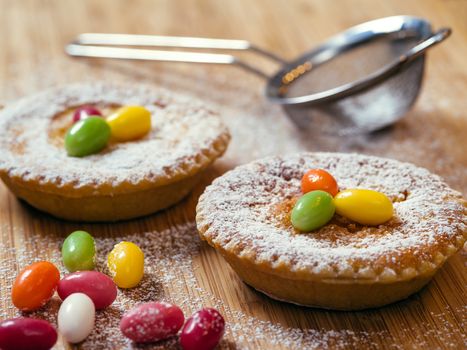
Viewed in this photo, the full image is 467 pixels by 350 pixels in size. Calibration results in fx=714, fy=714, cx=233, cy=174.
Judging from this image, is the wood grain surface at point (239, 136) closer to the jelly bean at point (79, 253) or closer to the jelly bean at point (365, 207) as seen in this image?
the jelly bean at point (79, 253)

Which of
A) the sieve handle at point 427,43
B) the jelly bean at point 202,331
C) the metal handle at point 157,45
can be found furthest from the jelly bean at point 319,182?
the metal handle at point 157,45

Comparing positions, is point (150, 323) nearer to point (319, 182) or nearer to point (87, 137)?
point (319, 182)

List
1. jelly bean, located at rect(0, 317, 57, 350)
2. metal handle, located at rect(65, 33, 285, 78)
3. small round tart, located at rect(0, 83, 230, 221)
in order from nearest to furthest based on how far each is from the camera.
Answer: jelly bean, located at rect(0, 317, 57, 350)
small round tart, located at rect(0, 83, 230, 221)
metal handle, located at rect(65, 33, 285, 78)

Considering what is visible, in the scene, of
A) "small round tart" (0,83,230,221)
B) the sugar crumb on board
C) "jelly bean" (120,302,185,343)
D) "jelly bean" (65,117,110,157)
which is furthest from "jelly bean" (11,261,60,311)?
"jelly bean" (65,117,110,157)

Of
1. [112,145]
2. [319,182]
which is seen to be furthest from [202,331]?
[112,145]

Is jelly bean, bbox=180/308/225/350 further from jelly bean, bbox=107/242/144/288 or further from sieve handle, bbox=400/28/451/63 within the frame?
sieve handle, bbox=400/28/451/63

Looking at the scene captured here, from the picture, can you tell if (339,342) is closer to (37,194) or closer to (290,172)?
(290,172)
